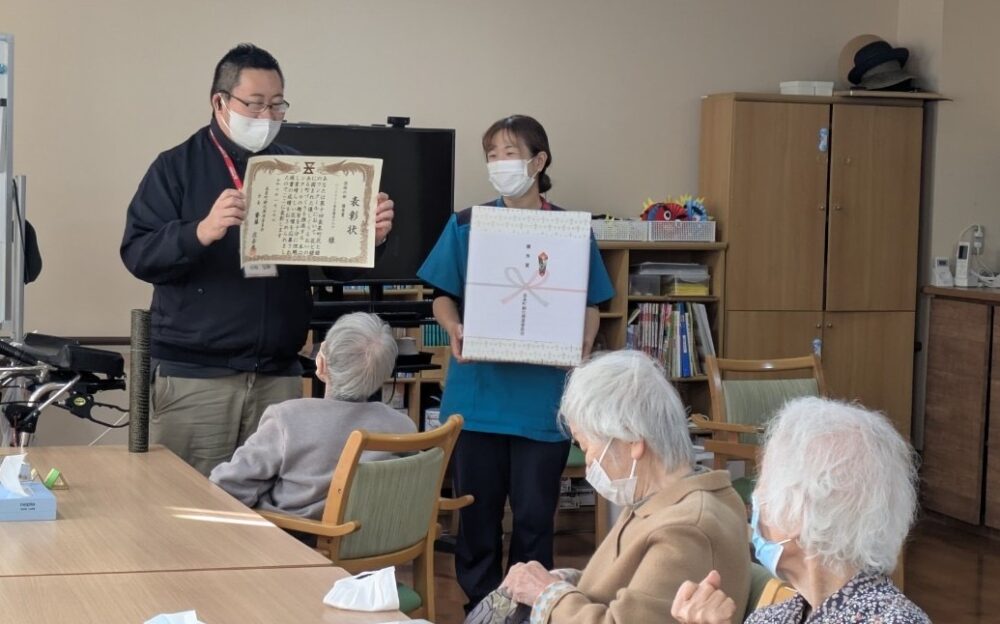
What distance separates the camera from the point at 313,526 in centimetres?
291

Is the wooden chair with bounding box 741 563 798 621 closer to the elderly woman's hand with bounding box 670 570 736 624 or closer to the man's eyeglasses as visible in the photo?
the elderly woman's hand with bounding box 670 570 736 624

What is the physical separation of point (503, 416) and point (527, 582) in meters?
1.39

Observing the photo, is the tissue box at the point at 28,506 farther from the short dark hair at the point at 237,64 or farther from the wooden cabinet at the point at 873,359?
the wooden cabinet at the point at 873,359

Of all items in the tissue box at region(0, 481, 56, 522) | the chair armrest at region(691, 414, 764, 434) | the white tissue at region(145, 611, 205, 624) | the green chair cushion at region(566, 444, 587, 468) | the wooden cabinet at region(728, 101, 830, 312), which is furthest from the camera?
the wooden cabinet at region(728, 101, 830, 312)

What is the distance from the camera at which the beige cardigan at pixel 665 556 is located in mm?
2127

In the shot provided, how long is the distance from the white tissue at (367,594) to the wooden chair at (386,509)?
75 centimetres

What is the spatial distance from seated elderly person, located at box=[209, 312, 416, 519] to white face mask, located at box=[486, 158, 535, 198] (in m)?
0.76

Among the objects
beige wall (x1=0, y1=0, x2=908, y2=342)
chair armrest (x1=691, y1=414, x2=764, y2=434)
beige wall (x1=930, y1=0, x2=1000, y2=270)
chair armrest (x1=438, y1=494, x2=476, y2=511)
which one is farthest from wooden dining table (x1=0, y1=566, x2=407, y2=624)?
beige wall (x1=930, y1=0, x2=1000, y2=270)

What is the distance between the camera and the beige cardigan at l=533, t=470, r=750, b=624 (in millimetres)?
2127

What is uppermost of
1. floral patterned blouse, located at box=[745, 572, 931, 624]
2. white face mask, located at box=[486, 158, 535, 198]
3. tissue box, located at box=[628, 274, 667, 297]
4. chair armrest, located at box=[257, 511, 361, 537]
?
white face mask, located at box=[486, 158, 535, 198]

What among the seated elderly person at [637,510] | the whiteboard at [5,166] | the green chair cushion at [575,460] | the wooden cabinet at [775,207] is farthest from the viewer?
the wooden cabinet at [775,207]

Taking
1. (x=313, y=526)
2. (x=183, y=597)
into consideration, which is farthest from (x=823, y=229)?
(x=183, y=597)

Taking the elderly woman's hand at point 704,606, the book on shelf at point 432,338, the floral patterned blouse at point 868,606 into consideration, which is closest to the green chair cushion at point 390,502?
the elderly woman's hand at point 704,606

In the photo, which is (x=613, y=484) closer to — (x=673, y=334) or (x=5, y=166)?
(x=5, y=166)
